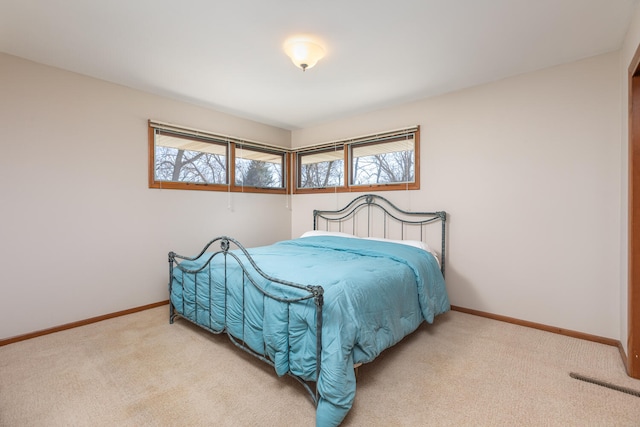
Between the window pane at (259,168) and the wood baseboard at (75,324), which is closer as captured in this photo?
the wood baseboard at (75,324)

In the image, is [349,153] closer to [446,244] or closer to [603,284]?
[446,244]

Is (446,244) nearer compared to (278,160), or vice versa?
(446,244)

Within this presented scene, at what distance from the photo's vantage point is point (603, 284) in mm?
2477

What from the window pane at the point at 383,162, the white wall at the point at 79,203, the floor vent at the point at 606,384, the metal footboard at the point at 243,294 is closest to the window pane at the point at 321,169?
the window pane at the point at 383,162

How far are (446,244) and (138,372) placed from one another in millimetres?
3029

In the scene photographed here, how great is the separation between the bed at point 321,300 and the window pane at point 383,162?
2.00 ft

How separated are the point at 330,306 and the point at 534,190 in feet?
7.67

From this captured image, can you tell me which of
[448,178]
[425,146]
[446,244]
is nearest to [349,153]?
[425,146]

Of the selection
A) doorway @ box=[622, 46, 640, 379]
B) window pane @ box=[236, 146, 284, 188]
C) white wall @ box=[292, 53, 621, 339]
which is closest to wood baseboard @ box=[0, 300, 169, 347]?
window pane @ box=[236, 146, 284, 188]

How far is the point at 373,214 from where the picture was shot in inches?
153

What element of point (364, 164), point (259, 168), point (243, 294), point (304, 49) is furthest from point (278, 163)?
point (243, 294)

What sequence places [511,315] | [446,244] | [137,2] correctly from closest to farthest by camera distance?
[137,2] → [511,315] → [446,244]

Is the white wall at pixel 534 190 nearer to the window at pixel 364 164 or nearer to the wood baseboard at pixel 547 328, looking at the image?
the wood baseboard at pixel 547 328

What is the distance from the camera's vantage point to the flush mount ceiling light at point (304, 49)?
7.41 feet
